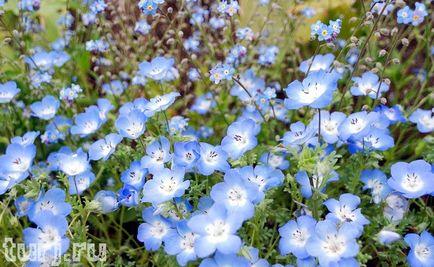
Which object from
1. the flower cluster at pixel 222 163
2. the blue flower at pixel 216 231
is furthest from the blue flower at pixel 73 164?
the blue flower at pixel 216 231

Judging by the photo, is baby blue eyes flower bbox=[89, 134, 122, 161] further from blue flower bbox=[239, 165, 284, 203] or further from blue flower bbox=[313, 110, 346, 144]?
blue flower bbox=[313, 110, 346, 144]

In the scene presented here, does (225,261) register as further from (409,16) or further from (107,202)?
(409,16)

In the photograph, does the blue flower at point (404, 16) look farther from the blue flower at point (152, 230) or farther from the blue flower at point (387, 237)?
the blue flower at point (152, 230)

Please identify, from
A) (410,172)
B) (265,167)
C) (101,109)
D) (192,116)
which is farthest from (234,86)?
(410,172)

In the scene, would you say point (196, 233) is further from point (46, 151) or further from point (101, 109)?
point (46, 151)

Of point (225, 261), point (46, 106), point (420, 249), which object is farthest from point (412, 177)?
point (46, 106)

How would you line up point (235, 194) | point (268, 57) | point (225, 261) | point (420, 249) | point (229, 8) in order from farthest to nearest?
1. point (268, 57)
2. point (229, 8)
3. point (420, 249)
4. point (235, 194)
5. point (225, 261)

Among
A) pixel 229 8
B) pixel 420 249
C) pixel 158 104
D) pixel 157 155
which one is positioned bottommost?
pixel 420 249
